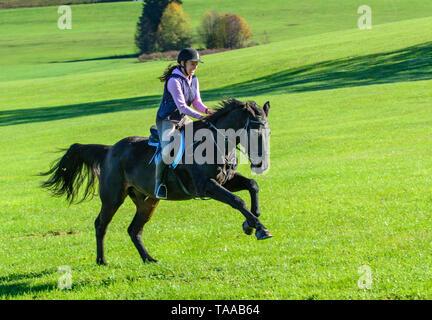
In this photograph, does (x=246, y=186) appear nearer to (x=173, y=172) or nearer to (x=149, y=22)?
(x=173, y=172)

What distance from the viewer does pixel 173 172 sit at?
9461 millimetres

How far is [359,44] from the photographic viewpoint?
62.5 meters

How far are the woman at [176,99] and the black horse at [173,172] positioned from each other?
0.21 meters

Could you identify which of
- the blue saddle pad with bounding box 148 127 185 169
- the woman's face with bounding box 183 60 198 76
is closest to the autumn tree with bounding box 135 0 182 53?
the blue saddle pad with bounding box 148 127 185 169

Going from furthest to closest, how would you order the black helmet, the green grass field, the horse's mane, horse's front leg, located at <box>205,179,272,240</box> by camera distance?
the black helmet → the horse's mane → the green grass field → horse's front leg, located at <box>205,179,272,240</box>

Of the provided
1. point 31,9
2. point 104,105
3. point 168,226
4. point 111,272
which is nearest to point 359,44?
point 104,105

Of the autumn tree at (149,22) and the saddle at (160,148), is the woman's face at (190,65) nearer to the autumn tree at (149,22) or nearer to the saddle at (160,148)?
the saddle at (160,148)

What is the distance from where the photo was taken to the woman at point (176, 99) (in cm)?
921

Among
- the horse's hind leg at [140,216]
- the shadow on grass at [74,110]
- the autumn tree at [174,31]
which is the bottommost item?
the shadow on grass at [74,110]

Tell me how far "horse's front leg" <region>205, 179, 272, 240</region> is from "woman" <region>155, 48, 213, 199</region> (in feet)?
3.35

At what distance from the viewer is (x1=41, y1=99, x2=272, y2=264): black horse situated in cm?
859

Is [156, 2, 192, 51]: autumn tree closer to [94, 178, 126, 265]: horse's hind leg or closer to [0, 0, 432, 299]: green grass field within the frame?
[0, 0, 432, 299]: green grass field

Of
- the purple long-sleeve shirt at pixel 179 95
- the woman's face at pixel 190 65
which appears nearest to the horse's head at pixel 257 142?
the purple long-sleeve shirt at pixel 179 95
